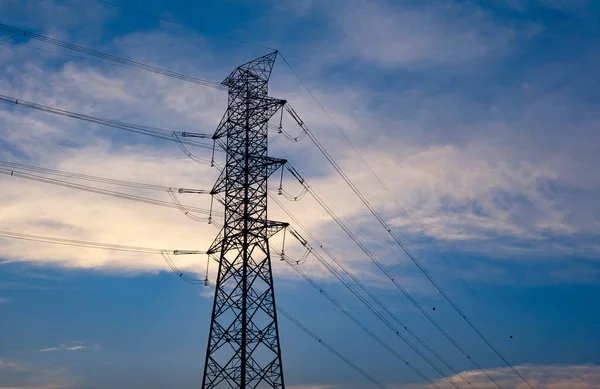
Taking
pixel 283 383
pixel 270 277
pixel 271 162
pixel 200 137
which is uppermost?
pixel 200 137

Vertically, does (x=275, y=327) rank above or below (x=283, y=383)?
above

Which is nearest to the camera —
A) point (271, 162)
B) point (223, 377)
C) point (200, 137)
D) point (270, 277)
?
point (223, 377)

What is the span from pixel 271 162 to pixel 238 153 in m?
2.38

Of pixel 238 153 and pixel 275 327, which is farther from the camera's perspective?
pixel 238 153

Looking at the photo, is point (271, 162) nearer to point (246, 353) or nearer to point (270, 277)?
point (270, 277)

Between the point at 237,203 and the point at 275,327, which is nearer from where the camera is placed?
the point at 275,327

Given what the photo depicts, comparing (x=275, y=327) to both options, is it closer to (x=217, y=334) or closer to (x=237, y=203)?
(x=217, y=334)

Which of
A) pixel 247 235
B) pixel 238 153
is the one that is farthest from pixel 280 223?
pixel 238 153

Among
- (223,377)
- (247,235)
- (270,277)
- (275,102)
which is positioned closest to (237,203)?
(247,235)

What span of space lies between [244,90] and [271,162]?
19.8ft

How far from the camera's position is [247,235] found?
120ft

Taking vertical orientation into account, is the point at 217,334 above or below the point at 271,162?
below

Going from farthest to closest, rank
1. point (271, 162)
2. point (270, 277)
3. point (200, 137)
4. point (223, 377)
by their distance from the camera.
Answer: point (200, 137)
point (271, 162)
point (270, 277)
point (223, 377)

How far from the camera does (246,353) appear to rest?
3353 centimetres
